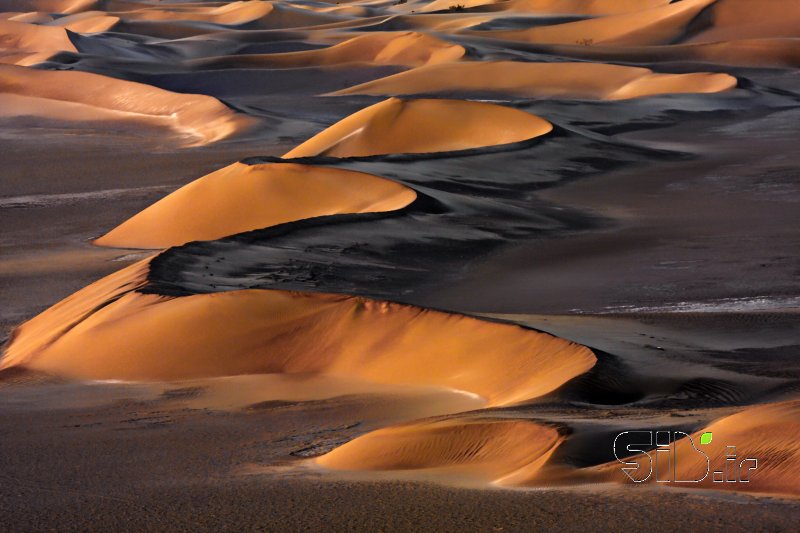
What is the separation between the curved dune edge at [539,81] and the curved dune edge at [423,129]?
21.2 ft

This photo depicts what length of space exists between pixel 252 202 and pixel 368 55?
21.1 meters

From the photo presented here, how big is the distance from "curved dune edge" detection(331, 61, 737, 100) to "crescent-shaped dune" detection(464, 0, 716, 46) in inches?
330

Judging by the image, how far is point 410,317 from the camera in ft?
23.4

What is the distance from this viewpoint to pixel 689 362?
6.28m

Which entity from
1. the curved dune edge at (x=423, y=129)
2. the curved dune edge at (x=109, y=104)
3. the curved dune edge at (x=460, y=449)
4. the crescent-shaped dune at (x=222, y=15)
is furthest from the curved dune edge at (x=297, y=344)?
the crescent-shaped dune at (x=222, y=15)

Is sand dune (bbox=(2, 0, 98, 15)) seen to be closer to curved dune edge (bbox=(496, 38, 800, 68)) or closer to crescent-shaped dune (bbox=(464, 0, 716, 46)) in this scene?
crescent-shaped dune (bbox=(464, 0, 716, 46))

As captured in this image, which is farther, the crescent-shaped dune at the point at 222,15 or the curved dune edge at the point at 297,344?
the crescent-shaped dune at the point at 222,15

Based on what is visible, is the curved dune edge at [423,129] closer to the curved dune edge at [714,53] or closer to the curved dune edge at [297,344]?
the curved dune edge at [297,344]

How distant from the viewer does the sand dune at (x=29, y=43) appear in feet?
113

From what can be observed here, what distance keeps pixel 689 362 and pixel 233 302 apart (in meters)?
2.77

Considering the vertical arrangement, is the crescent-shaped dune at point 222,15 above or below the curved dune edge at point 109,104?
below

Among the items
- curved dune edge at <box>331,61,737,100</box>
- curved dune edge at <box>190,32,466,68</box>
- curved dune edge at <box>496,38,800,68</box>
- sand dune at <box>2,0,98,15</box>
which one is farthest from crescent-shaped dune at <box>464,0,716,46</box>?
sand dune at <box>2,0,98,15</box>

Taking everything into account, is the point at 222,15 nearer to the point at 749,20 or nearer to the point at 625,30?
the point at 625,30

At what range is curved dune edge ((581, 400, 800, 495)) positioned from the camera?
Answer: 3.83 m
